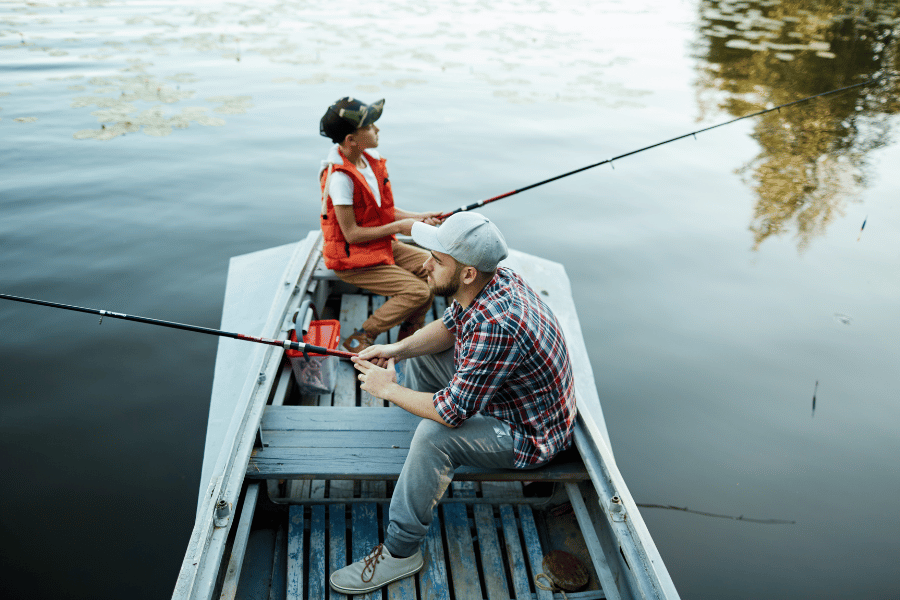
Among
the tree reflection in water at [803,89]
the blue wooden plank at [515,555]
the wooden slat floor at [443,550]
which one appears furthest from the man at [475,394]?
the tree reflection in water at [803,89]

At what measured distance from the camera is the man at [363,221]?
361 cm

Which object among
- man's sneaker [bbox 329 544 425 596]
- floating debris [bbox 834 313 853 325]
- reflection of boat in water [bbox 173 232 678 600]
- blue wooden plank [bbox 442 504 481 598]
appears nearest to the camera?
reflection of boat in water [bbox 173 232 678 600]

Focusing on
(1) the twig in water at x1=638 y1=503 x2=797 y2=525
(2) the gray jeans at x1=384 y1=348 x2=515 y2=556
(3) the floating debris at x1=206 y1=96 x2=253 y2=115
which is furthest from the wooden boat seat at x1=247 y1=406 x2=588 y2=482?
(3) the floating debris at x1=206 y1=96 x2=253 y2=115

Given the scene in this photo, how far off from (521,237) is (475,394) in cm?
498

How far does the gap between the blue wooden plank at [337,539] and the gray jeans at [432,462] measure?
257 mm

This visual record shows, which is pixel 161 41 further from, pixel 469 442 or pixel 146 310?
pixel 469 442

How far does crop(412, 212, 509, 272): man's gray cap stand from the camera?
235cm

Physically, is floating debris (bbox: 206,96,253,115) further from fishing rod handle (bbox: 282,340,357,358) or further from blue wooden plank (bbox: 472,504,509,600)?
blue wooden plank (bbox: 472,504,509,600)

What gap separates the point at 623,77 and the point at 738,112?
283 centimetres

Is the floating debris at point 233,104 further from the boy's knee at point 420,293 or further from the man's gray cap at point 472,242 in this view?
the man's gray cap at point 472,242

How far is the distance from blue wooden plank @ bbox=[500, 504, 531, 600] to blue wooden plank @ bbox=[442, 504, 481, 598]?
0.54 feet

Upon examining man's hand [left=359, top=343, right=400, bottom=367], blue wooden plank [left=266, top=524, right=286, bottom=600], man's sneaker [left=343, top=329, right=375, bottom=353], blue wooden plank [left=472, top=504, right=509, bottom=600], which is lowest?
blue wooden plank [left=472, top=504, right=509, bottom=600]

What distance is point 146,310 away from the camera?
5398mm

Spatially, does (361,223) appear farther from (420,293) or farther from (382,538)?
(382,538)
